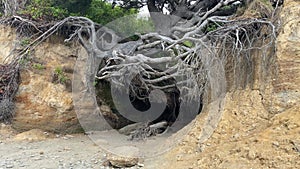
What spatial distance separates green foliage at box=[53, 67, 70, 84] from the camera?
957 centimetres

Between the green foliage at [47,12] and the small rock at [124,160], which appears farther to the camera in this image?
the green foliage at [47,12]

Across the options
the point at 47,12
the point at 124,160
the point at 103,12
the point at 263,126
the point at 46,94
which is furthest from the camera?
the point at 103,12

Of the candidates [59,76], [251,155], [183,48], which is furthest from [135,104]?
[251,155]

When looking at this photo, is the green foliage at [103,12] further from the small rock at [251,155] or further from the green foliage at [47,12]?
the small rock at [251,155]

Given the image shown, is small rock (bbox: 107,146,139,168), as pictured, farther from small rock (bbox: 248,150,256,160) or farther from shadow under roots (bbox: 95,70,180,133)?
shadow under roots (bbox: 95,70,180,133)

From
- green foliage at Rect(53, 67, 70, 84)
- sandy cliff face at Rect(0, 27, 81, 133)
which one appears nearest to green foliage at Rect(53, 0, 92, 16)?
sandy cliff face at Rect(0, 27, 81, 133)

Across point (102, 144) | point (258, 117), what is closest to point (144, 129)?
point (102, 144)

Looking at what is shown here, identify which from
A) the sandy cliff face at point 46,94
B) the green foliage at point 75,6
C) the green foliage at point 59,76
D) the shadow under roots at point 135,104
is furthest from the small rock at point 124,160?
the green foliage at point 75,6

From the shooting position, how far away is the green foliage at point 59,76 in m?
9.57

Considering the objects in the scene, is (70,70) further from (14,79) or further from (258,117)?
(258,117)

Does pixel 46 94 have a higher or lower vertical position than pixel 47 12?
lower

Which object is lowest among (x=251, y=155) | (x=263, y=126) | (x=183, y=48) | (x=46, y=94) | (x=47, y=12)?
(x=251, y=155)

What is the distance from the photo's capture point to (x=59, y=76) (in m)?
9.56

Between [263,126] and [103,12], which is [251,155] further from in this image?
[103,12]
